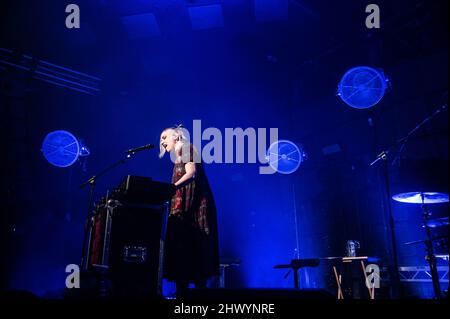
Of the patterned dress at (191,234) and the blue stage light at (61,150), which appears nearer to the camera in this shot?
the patterned dress at (191,234)

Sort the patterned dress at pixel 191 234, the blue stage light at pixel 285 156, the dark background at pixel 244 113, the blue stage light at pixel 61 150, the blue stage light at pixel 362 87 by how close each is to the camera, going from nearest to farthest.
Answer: the patterned dress at pixel 191 234 < the dark background at pixel 244 113 < the blue stage light at pixel 61 150 < the blue stage light at pixel 362 87 < the blue stage light at pixel 285 156

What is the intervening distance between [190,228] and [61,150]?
379 centimetres

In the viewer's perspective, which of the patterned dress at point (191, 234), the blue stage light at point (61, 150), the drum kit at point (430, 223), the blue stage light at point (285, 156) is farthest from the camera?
the blue stage light at point (285, 156)

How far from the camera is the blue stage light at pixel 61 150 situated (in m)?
6.16

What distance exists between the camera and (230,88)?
7.62 meters

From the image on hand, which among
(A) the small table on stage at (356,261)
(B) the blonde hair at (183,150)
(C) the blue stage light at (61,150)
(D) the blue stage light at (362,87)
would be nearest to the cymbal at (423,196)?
(A) the small table on stage at (356,261)

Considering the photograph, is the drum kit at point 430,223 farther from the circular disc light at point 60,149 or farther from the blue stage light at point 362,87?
the circular disc light at point 60,149

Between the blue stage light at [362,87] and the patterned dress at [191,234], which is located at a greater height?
the blue stage light at [362,87]

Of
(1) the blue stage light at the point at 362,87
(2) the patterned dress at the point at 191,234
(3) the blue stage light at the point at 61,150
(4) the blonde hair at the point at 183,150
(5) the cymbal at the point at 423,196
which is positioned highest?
(1) the blue stage light at the point at 362,87

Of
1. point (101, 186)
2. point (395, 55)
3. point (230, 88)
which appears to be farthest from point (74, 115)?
point (395, 55)

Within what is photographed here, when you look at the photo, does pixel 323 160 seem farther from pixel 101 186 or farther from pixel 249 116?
pixel 101 186

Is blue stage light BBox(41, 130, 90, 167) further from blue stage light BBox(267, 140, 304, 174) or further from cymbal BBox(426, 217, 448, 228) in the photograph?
cymbal BBox(426, 217, 448, 228)

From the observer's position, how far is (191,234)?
11.1 feet

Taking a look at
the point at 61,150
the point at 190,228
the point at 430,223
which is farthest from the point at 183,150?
the point at 61,150
